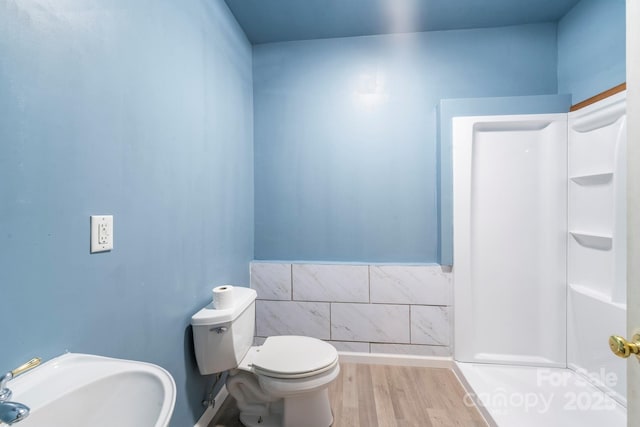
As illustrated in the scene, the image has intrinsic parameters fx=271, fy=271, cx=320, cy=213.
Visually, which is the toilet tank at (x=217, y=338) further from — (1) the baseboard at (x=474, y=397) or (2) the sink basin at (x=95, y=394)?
(1) the baseboard at (x=474, y=397)

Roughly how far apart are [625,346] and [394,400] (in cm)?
132

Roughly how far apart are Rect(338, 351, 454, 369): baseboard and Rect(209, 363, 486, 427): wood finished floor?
0.09ft

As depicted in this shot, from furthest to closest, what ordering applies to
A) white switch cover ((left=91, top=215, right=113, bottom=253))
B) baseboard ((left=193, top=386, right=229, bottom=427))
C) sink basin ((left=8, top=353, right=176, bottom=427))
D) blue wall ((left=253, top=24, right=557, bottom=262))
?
blue wall ((left=253, top=24, right=557, bottom=262)) → baseboard ((left=193, top=386, right=229, bottom=427)) → white switch cover ((left=91, top=215, right=113, bottom=253)) → sink basin ((left=8, top=353, right=176, bottom=427))

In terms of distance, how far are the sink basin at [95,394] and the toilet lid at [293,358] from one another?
2.34 feet

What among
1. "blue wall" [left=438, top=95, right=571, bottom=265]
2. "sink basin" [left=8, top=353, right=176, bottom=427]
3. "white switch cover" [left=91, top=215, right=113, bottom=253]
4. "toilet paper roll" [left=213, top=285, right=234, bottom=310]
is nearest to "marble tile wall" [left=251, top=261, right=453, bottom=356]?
"blue wall" [left=438, top=95, right=571, bottom=265]

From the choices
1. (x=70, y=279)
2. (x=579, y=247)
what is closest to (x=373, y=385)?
(x=579, y=247)

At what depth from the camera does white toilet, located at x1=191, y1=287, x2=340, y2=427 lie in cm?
126

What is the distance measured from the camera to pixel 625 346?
24.1 inches

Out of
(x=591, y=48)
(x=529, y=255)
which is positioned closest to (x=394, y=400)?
(x=529, y=255)

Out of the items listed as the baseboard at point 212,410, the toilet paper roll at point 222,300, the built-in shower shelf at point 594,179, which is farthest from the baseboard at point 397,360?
the built-in shower shelf at point 594,179

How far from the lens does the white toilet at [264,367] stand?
1260mm

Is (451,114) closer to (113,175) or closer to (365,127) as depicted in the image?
(365,127)

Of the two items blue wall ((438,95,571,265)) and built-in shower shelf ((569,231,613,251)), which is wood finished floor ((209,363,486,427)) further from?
built-in shower shelf ((569,231,613,251))

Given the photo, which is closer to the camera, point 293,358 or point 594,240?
point 293,358
